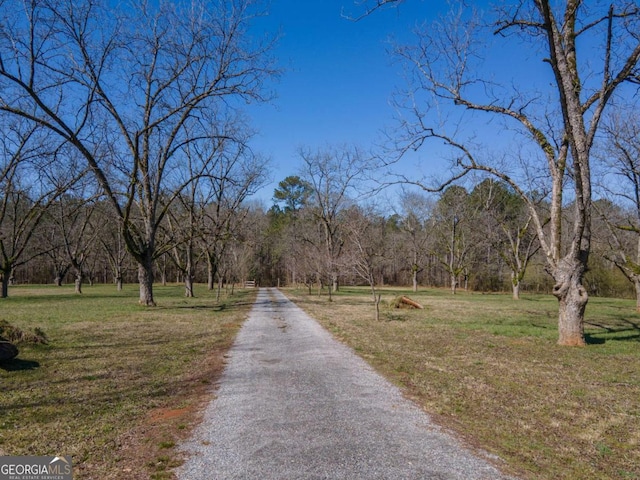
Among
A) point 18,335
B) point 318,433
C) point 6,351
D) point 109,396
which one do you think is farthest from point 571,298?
point 18,335

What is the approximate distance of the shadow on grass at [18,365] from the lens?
22.4 feet

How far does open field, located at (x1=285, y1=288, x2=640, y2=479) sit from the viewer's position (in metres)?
3.89

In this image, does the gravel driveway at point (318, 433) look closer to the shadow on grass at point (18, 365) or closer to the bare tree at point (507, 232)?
the shadow on grass at point (18, 365)

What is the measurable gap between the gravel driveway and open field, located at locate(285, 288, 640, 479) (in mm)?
446

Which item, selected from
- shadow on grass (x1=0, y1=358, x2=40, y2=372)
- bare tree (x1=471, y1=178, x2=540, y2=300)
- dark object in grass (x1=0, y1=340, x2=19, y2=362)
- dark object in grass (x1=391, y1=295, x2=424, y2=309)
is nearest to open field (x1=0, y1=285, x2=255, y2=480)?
shadow on grass (x1=0, y1=358, x2=40, y2=372)

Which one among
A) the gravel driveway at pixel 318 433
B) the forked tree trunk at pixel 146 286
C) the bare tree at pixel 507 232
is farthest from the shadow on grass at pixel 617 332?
the forked tree trunk at pixel 146 286

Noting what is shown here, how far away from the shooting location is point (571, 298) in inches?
381

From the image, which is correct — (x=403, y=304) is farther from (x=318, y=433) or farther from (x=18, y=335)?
(x=318, y=433)

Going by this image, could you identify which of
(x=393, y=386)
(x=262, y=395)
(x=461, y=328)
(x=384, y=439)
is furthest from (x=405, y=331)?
(x=384, y=439)

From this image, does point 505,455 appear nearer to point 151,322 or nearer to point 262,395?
point 262,395

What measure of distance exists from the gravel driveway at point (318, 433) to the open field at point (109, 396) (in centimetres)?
35

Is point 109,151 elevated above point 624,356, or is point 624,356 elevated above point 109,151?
point 109,151

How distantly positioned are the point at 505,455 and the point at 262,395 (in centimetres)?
299

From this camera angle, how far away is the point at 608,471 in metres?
3.56
